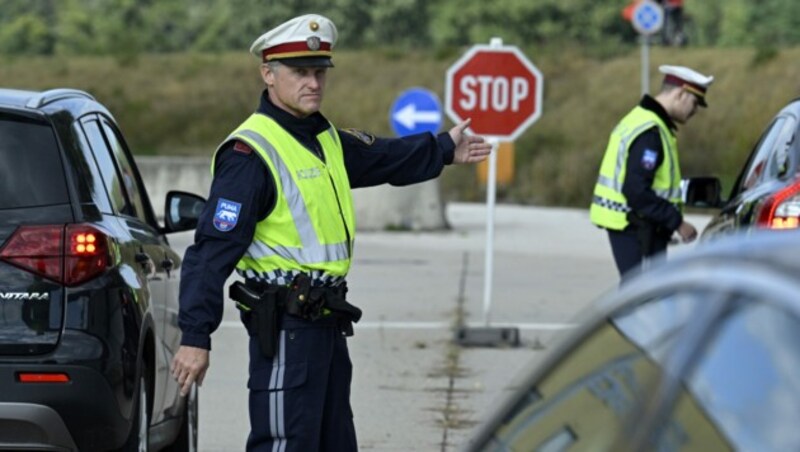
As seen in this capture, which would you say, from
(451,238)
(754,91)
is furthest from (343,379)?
(754,91)

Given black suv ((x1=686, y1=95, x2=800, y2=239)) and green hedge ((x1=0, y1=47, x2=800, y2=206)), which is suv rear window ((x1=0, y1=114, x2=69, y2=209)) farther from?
green hedge ((x1=0, y1=47, x2=800, y2=206))

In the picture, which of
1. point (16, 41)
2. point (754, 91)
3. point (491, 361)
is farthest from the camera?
point (16, 41)

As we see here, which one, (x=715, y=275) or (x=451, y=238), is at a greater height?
(x=715, y=275)

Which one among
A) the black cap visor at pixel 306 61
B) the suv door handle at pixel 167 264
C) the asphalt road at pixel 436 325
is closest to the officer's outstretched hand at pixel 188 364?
the black cap visor at pixel 306 61

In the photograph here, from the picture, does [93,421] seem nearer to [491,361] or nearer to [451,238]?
[491,361]

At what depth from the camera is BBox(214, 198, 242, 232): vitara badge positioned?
18.9 feet

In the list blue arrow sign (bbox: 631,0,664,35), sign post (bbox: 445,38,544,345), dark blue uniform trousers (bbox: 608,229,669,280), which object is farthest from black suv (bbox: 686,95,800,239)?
blue arrow sign (bbox: 631,0,664,35)

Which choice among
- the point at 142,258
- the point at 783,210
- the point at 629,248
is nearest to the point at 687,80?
the point at 629,248

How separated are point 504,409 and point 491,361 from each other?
8663 mm

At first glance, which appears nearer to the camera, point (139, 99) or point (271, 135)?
point (271, 135)

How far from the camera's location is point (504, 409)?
11.4 feet

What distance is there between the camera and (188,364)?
579cm

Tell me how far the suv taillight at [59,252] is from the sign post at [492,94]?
6826 mm

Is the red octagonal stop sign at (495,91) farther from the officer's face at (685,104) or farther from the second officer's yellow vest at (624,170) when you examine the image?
the officer's face at (685,104)
